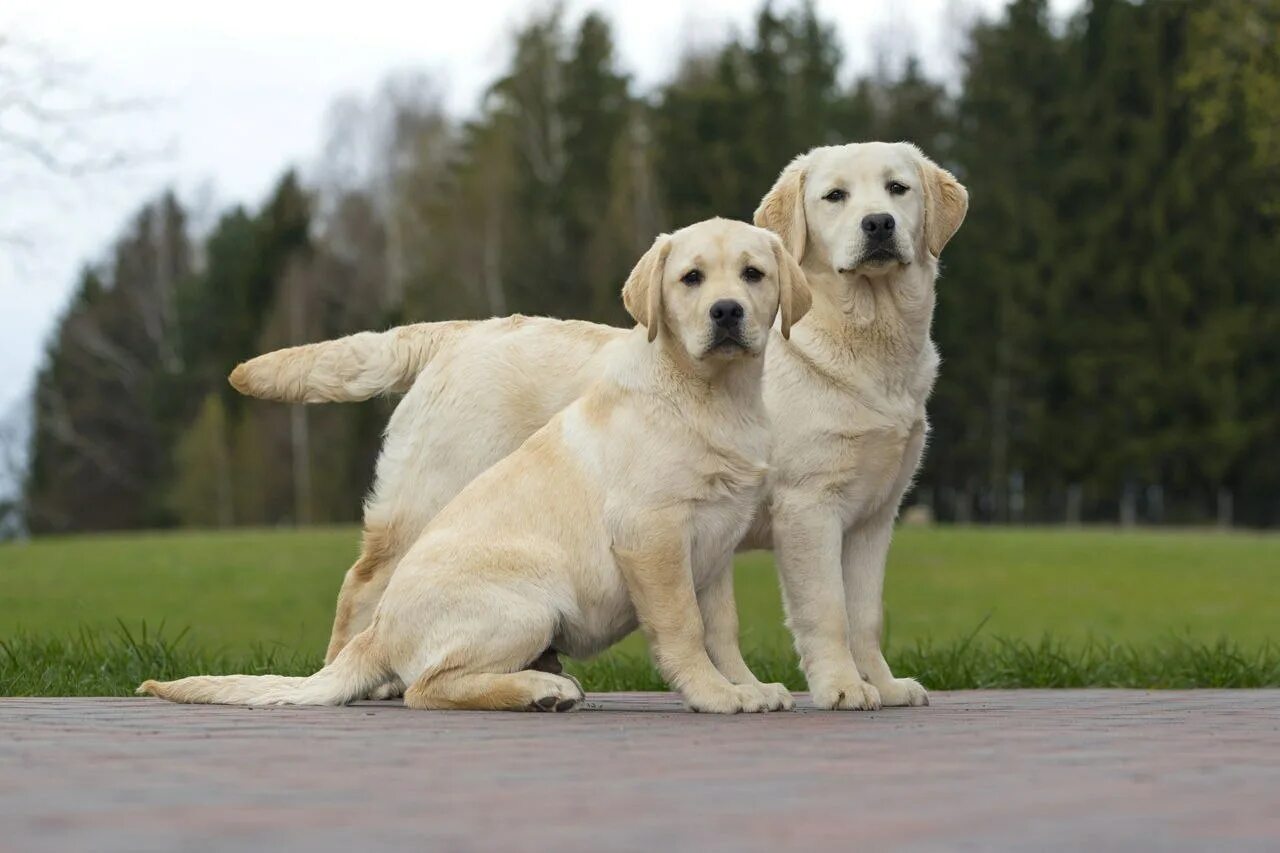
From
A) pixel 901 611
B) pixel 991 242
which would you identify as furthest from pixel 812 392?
pixel 991 242

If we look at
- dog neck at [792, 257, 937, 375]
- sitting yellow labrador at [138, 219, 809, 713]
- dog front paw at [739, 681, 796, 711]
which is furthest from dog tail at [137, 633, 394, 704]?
dog neck at [792, 257, 937, 375]

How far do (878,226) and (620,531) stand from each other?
147 cm

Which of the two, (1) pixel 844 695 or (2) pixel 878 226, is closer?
(1) pixel 844 695

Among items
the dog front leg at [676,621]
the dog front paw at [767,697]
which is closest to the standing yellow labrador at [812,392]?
the dog front paw at [767,697]

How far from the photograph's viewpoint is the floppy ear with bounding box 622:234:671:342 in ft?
18.5

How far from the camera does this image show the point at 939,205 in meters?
6.40

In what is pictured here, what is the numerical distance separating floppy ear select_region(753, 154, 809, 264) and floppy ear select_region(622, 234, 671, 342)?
2.37ft

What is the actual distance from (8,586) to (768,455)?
1666 centimetres

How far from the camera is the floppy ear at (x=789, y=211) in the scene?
6.32 meters

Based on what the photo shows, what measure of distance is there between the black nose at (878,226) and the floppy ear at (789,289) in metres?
0.37

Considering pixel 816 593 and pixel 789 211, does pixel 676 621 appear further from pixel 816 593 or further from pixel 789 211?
pixel 789 211

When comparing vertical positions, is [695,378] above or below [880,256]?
below

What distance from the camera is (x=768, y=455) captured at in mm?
5707

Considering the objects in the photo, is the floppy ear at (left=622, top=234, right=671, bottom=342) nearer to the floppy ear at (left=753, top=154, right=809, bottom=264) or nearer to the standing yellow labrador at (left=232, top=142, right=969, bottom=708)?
the standing yellow labrador at (left=232, top=142, right=969, bottom=708)
